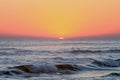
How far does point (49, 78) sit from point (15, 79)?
1676mm

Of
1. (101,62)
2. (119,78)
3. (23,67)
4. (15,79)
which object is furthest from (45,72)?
(101,62)

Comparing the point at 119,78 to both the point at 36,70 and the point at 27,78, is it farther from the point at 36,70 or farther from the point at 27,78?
the point at 36,70

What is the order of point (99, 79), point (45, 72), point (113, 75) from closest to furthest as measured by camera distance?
point (99, 79)
point (113, 75)
point (45, 72)

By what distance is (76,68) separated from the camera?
1995cm

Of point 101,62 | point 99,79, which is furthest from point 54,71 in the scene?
point 101,62

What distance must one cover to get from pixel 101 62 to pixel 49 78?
9844mm

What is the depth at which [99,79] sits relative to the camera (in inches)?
559

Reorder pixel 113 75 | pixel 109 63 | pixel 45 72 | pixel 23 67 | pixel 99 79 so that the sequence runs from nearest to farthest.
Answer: pixel 99 79, pixel 113 75, pixel 45 72, pixel 23 67, pixel 109 63

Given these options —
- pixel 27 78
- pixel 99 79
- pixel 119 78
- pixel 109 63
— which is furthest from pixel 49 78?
pixel 109 63

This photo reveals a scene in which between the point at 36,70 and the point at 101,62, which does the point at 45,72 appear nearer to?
the point at 36,70

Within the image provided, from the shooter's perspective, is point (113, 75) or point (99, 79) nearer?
point (99, 79)

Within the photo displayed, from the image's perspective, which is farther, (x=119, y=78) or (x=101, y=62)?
(x=101, y=62)

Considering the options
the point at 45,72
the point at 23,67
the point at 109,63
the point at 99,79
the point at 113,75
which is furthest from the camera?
the point at 109,63

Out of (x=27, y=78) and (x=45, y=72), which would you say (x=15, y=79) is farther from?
(x=45, y=72)
